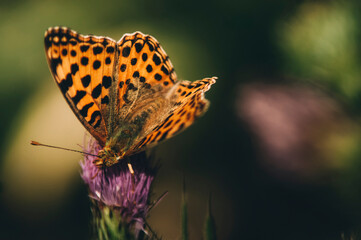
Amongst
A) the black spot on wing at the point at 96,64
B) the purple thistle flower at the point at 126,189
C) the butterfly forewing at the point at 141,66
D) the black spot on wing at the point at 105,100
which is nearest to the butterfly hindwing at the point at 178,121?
the purple thistle flower at the point at 126,189

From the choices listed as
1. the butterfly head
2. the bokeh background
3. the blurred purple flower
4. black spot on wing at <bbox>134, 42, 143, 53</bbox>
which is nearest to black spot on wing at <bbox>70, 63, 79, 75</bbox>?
black spot on wing at <bbox>134, 42, 143, 53</bbox>

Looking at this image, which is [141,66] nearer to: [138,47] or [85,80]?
[138,47]

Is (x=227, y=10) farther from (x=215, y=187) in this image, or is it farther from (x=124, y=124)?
(x=124, y=124)

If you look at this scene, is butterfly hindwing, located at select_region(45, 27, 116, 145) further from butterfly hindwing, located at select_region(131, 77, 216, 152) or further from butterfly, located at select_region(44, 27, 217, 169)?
butterfly hindwing, located at select_region(131, 77, 216, 152)

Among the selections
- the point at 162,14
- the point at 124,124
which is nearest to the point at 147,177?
the point at 124,124

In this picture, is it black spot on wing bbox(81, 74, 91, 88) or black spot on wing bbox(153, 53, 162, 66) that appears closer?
black spot on wing bbox(81, 74, 91, 88)

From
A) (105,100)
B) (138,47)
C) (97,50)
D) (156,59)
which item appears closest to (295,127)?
(156,59)
